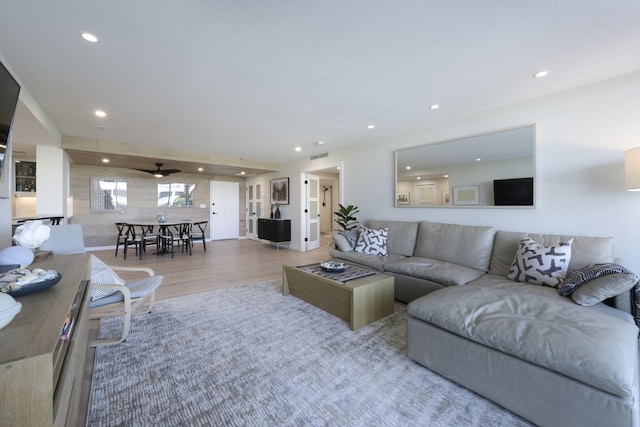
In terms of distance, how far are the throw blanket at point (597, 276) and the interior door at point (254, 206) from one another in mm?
7110

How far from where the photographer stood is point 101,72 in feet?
7.73

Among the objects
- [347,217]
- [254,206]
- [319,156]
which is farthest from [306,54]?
[254,206]

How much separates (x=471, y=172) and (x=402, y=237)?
1224 millimetres

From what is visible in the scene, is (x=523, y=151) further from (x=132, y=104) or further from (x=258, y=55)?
(x=132, y=104)

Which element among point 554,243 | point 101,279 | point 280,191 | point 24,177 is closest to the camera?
point 101,279

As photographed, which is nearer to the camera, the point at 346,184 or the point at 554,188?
the point at 554,188

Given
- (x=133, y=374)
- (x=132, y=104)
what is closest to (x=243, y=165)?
(x=132, y=104)

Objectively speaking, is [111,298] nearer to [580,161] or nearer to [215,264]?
[215,264]

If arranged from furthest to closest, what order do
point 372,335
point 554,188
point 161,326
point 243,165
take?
point 243,165 → point 554,188 → point 161,326 → point 372,335

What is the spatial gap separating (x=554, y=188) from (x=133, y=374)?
4.11 m

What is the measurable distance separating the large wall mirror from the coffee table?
172 centimetres

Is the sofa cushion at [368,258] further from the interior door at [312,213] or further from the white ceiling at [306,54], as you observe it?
the interior door at [312,213]

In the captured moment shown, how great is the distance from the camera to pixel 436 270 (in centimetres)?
278

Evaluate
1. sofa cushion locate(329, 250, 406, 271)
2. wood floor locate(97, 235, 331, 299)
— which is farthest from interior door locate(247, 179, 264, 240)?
sofa cushion locate(329, 250, 406, 271)
